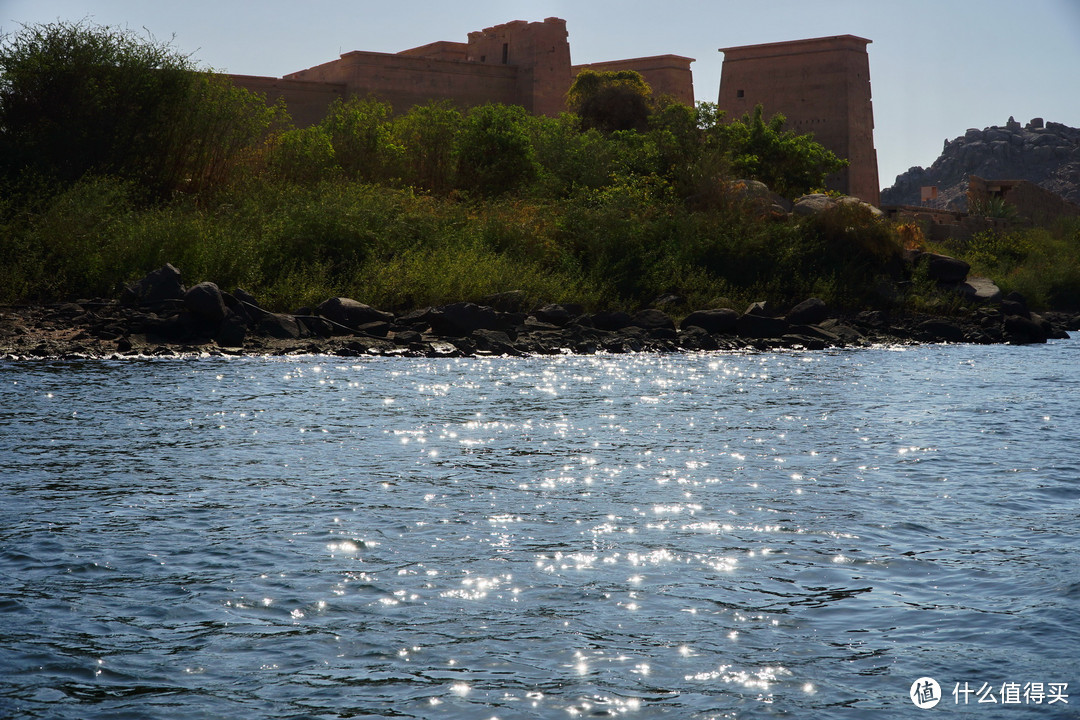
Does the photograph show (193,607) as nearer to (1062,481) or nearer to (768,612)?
(768,612)

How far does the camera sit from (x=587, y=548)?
18.3ft

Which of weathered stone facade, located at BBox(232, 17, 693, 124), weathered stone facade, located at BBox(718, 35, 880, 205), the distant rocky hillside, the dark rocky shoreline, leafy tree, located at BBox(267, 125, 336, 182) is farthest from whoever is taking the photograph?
the distant rocky hillside

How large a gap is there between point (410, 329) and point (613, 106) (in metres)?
18.1

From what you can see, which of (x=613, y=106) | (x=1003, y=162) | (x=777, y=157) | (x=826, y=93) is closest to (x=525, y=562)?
(x=777, y=157)

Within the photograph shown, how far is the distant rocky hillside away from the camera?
75438 mm

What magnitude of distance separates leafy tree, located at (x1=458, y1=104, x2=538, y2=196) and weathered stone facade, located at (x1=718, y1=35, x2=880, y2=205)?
1136 cm

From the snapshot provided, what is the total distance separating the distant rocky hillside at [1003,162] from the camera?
7544 centimetres

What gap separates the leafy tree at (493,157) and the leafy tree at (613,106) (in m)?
4.83

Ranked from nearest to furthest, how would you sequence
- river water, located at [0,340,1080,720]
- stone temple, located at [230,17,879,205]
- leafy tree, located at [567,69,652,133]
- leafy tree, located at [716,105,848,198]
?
river water, located at [0,340,1080,720] → leafy tree, located at [716,105,848,198] → leafy tree, located at [567,69,652,133] → stone temple, located at [230,17,879,205]

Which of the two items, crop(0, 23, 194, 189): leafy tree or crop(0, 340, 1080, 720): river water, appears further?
crop(0, 23, 194, 189): leafy tree

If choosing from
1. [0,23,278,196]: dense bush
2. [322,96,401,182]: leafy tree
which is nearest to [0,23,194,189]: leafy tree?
[0,23,278,196]: dense bush

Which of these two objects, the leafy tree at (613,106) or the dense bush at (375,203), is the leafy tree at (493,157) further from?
the leafy tree at (613,106)

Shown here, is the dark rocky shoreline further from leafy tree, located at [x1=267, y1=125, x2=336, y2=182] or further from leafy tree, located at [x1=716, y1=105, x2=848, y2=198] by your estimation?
leafy tree, located at [x1=716, y1=105, x2=848, y2=198]

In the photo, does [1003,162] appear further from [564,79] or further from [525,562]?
[525,562]
